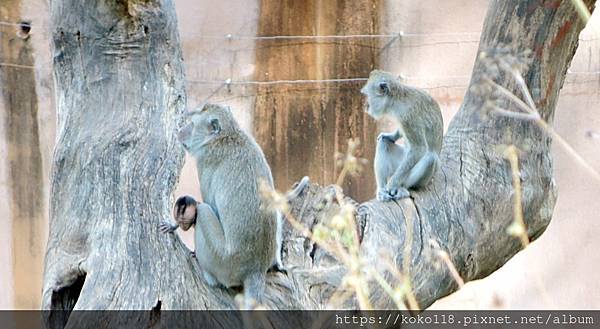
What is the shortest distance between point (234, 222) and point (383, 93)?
91.8 inches

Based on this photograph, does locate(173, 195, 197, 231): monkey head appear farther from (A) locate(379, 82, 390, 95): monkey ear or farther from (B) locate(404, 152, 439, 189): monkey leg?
(A) locate(379, 82, 390, 95): monkey ear

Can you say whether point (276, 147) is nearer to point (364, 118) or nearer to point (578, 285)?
point (364, 118)

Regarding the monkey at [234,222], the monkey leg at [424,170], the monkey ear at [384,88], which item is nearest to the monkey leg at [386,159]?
the monkey ear at [384,88]

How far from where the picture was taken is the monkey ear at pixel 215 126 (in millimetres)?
4715

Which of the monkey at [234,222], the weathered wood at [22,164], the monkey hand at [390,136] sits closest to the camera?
the monkey at [234,222]

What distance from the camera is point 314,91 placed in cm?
919

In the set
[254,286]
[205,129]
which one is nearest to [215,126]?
[205,129]

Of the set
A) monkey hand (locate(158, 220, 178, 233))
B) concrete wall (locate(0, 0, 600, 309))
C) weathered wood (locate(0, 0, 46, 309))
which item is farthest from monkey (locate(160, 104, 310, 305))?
weathered wood (locate(0, 0, 46, 309))

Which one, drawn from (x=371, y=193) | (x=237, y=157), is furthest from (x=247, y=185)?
(x=371, y=193)

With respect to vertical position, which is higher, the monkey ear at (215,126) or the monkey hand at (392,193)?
the monkey ear at (215,126)

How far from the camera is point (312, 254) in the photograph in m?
5.14

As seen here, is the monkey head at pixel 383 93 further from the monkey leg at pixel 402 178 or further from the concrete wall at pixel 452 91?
the concrete wall at pixel 452 91

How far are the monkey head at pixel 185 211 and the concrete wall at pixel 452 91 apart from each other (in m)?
4.38

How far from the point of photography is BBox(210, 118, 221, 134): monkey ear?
4715mm
